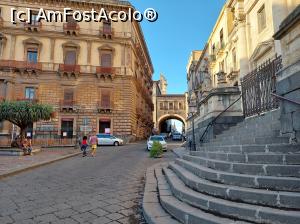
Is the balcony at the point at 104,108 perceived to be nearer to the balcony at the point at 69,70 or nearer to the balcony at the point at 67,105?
the balcony at the point at 67,105

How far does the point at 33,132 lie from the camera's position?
27.6 m

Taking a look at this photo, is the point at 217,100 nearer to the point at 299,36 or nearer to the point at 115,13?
the point at 299,36

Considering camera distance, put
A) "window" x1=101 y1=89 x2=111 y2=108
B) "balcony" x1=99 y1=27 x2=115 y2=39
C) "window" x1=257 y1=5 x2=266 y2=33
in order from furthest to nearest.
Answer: "balcony" x1=99 y1=27 x2=115 y2=39
"window" x1=101 y1=89 x2=111 y2=108
"window" x1=257 y1=5 x2=266 y2=33

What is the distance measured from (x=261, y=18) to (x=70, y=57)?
2165cm

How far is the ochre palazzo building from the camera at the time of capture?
28547 millimetres

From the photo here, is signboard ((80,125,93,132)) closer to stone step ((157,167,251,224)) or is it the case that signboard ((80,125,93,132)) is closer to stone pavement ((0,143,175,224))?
stone pavement ((0,143,175,224))

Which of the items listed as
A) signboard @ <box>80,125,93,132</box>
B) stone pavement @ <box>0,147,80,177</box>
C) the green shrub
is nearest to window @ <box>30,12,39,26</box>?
signboard @ <box>80,125,93,132</box>

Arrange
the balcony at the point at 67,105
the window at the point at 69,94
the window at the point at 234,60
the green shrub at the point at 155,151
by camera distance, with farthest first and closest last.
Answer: the window at the point at 69,94 → the balcony at the point at 67,105 → the window at the point at 234,60 → the green shrub at the point at 155,151

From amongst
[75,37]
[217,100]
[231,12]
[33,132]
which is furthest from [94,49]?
[217,100]

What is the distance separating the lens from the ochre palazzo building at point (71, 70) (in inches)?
1124

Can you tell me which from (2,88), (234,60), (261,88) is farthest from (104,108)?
(261,88)

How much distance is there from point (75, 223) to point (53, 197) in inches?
69.2

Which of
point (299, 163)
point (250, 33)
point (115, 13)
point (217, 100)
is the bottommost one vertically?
point (299, 163)

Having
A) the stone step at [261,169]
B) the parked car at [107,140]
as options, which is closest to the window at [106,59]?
the parked car at [107,140]
